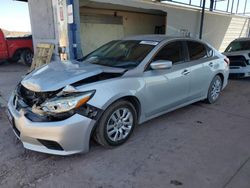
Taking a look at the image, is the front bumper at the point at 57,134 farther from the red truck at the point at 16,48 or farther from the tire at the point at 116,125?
the red truck at the point at 16,48

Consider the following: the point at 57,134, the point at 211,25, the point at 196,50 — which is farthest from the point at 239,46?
the point at 57,134

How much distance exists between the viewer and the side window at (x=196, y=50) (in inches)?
160

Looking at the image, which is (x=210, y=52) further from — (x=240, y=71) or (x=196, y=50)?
(x=240, y=71)

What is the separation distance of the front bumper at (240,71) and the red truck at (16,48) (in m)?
8.94

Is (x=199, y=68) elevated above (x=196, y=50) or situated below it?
below

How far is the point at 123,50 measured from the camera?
3689 millimetres

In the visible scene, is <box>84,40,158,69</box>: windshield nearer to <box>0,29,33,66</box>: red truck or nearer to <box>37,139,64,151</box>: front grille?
<box>37,139,64,151</box>: front grille

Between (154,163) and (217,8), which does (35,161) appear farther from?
(217,8)

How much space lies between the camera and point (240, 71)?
7145 millimetres

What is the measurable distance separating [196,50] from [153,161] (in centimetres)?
251

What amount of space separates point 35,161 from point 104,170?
0.90 m

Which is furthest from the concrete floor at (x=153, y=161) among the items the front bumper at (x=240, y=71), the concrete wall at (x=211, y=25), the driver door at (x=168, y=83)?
the concrete wall at (x=211, y=25)

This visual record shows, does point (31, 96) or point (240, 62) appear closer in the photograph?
point (31, 96)

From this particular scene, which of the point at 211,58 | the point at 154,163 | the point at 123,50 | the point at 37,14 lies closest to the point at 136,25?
the point at 37,14
